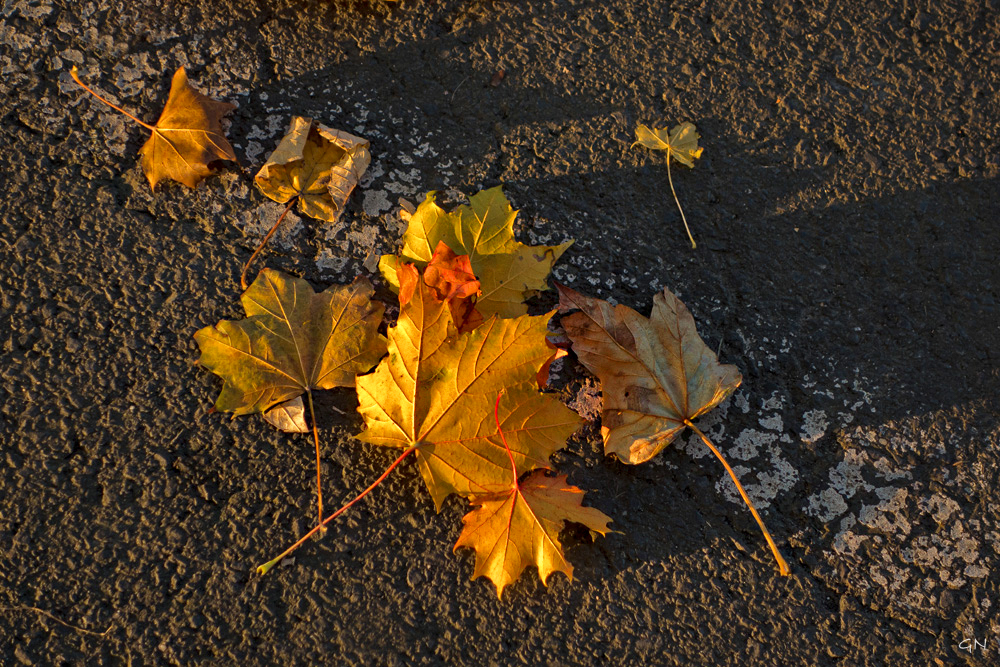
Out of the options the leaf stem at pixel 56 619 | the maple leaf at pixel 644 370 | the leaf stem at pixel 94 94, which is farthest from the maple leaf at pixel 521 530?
the leaf stem at pixel 94 94

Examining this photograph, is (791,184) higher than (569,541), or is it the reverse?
(791,184)

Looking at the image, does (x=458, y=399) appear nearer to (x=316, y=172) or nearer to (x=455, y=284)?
(x=455, y=284)

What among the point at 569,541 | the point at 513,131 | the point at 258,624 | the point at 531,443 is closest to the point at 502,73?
the point at 513,131

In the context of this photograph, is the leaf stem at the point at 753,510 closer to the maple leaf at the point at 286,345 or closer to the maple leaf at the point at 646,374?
the maple leaf at the point at 646,374

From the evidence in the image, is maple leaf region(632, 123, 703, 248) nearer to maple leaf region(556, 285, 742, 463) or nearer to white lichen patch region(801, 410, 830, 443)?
maple leaf region(556, 285, 742, 463)

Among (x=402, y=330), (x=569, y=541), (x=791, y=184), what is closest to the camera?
(x=402, y=330)

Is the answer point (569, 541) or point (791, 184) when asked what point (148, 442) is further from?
point (791, 184)
